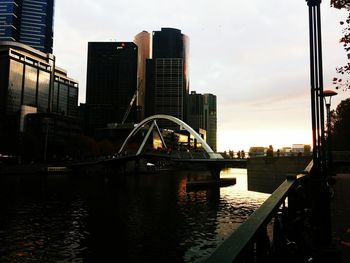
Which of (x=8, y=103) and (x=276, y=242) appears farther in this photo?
(x=8, y=103)

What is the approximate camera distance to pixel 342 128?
6700cm

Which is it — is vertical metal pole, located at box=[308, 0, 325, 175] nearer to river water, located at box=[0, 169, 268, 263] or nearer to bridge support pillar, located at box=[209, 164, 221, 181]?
river water, located at box=[0, 169, 268, 263]

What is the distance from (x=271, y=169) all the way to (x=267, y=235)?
51.1 metres

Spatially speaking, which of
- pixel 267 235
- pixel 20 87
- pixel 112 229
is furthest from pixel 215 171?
pixel 20 87

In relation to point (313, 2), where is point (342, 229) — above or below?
below

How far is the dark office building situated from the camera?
474 ft

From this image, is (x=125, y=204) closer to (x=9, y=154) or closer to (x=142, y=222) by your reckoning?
(x=142, y=222)

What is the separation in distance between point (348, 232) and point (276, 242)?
8222 mm

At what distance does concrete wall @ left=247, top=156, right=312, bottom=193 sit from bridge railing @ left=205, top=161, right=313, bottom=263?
136 ft

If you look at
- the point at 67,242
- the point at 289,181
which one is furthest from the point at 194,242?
the point at 289,181

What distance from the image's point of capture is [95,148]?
487 ft

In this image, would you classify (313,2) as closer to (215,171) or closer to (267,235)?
(267,235)

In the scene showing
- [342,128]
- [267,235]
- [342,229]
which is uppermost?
[342,128]

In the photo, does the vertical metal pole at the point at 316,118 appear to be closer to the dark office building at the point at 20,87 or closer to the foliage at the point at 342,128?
the foliage at the point at 342,128
